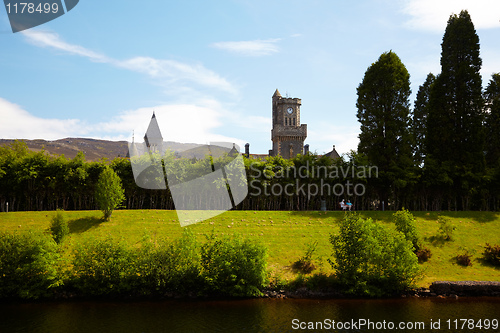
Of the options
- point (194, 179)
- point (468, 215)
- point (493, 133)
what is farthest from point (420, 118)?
point (194, 179)

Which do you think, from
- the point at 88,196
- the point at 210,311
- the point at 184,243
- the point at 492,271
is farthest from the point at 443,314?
the point at 88,196

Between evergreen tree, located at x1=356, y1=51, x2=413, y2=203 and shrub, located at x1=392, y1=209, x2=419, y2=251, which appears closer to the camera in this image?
shrub, located at x1=392, y1=209, x2=419, y2=251

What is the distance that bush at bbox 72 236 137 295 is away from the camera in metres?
29.5

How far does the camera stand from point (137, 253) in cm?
3072

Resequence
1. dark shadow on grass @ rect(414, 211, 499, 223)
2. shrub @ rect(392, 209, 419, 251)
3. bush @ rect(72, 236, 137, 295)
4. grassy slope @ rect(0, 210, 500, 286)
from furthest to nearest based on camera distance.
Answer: dark shadow on grass @ rect(414, 211, 499, 223) < shrub @ rect(392, 209, 419, 251) < grassy slope @ rect(0, 210, 500, 286) < bush @ rect(72, 236, 137, 295)

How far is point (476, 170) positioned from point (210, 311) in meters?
40.2

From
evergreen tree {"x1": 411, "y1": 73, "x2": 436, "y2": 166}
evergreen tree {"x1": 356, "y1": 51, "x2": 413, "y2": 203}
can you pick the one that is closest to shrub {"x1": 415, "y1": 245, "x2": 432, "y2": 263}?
evergreen tree {"x1": 356, "y1": 51, "x2": 413, "y2": 203}

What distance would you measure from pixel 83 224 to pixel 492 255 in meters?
40.8

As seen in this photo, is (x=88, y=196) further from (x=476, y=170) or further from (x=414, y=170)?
(x=476, y=170)

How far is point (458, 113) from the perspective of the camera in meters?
49.8

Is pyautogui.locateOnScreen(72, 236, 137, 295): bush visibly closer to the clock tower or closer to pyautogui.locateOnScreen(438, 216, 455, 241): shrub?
pyautogui.locateOnScreen(438, 216, 455, 241): shrub

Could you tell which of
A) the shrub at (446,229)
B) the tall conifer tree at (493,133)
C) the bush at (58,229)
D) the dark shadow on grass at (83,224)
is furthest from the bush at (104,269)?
the tall conifer tree at (493,133)

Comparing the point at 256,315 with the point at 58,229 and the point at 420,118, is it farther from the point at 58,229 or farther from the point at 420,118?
the point at 420,118

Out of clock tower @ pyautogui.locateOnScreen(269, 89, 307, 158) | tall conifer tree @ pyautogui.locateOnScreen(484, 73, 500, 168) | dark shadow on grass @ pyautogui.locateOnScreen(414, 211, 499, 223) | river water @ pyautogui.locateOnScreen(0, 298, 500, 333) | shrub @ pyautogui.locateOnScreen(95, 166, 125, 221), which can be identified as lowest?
river water @ pyautogui.locateOnScreen(0, 298, 500, 333)
